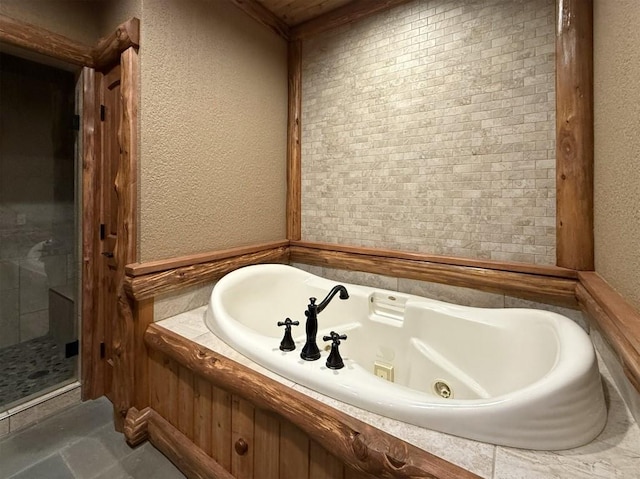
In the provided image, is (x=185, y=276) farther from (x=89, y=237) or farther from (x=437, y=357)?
(x=437, y=357)

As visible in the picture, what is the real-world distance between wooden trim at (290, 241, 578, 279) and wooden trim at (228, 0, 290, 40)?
170 cm

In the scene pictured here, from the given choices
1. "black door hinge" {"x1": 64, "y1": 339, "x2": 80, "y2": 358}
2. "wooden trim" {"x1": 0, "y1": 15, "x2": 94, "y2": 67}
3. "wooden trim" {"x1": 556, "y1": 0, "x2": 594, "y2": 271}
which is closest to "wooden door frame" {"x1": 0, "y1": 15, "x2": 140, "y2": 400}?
"wooden trim" {"x1": 0, "y1": 15, "x2": 94, "y2": 67}

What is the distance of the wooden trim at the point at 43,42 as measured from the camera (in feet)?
4.73

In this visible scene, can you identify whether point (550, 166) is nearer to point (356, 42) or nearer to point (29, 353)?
point (356, 42)

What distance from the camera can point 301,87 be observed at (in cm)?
239

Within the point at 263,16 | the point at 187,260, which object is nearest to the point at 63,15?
the point at 263,16

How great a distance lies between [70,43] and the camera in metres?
1.66

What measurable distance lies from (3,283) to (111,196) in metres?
1.61

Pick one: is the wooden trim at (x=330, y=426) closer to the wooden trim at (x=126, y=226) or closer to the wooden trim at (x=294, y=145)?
the wooden trim at (x=126, y=226)

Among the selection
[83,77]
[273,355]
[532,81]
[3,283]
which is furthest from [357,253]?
[3,283]

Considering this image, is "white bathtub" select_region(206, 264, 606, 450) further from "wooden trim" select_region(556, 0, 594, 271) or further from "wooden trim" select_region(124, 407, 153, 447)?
"wooden trim" select_region(124, 407, 153, 447)

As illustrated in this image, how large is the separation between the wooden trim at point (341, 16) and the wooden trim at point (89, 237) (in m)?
1.51

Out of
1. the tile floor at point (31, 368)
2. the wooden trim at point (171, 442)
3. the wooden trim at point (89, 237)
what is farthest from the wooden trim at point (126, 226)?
the tile floor at point (31, 368)

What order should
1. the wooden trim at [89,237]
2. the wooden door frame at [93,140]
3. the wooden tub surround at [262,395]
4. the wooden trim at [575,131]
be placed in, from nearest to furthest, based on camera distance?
the wooden tub surround at [262,395], the wooden trim at [575,131], the wooden door frame at [93,140], the wooden trim at [89,237]
